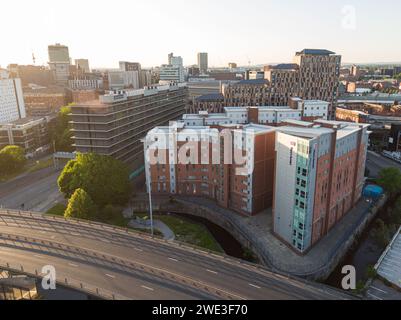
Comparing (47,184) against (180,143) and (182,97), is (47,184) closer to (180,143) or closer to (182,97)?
(180,143)

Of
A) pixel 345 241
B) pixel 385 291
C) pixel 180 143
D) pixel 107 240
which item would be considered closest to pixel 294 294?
pixel 385 291

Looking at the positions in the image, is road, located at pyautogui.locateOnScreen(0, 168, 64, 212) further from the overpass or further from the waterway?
the waterway

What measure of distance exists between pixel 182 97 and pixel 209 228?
217 ft

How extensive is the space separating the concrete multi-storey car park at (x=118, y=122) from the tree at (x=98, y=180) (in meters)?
7.28

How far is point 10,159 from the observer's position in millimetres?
73062

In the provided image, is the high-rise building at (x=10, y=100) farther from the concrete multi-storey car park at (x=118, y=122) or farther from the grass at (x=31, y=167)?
the concrete multi-storey car park at (x=118, y=122)

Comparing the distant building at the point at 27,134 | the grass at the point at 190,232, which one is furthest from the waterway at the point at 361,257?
the distant building at the point at 27,134

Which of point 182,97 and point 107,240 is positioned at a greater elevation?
point 182,97

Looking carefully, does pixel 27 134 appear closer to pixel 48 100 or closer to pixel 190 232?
pixel 48 100

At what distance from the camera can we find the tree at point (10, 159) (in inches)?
2847

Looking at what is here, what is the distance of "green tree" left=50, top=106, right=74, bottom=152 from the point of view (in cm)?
9431

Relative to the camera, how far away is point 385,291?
33656 mm

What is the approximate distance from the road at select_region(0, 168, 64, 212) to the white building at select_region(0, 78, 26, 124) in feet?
152
